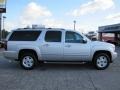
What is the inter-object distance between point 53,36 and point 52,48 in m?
0.59

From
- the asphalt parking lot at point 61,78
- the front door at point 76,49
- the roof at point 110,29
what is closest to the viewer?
the asphalt parking lot at point 61,78

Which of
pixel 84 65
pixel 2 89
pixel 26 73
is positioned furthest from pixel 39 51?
pixel 2 89

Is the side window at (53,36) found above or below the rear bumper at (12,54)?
above

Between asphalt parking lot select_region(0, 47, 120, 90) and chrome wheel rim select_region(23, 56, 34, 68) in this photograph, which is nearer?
asphalt parking lot select_region(0, 47, 120, 90)

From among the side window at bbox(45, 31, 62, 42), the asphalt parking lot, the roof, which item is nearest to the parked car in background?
the side window at bbox(45, 31, 62, 42)

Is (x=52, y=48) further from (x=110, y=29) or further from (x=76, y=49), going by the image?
(x=110, y=29)

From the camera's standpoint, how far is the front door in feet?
45.6

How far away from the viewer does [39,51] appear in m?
13.9

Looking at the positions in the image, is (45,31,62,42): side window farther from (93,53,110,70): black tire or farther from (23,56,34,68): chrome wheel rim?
(93,53,110,70): black tire

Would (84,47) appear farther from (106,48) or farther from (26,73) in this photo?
(26,73)

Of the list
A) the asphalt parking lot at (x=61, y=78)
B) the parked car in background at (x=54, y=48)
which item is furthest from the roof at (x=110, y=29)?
the asphalt parking lot at (x=61, y=78)

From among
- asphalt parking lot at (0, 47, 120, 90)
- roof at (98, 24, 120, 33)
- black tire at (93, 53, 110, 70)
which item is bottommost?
asphalt parking lot at (0, 47, 120, 90)

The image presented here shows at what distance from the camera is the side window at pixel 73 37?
1398cm

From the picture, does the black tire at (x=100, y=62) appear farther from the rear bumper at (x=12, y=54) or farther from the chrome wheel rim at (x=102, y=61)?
the rear bumper at (x=12, y=54)
